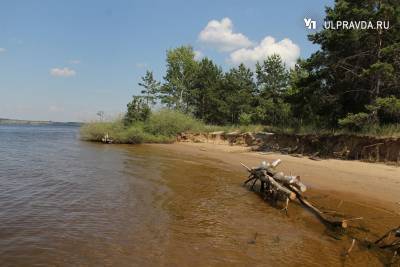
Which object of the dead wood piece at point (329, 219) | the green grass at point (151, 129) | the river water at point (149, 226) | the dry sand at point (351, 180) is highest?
the green grass at point (151, 129)

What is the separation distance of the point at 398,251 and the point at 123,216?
6153 mm

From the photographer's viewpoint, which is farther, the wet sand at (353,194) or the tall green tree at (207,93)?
the tall green tree at (207,93)

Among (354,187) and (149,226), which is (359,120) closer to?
(354,187)

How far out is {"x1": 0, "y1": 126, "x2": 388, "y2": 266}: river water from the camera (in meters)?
6.31

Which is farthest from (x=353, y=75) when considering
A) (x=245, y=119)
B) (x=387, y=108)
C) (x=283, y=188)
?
(x=245, y=119)

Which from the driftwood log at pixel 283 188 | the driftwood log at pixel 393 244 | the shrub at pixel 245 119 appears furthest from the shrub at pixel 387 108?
the shrub at pixel 245 119

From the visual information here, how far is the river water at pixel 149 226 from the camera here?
20.7 feet

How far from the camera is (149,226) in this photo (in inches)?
318

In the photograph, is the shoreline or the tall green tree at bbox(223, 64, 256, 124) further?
the tall green tree at bbox(223, 64, 256, 124)

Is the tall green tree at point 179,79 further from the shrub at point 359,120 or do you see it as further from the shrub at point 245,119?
the shrub at point 359,120

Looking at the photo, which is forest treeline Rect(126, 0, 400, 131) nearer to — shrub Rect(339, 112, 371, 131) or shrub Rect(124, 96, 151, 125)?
shrub Rect(339, 112, 371, 131)

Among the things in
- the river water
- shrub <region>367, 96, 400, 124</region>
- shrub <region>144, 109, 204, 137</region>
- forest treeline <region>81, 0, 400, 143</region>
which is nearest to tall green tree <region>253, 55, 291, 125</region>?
forest treeline <region>81, 0, 400, 143</region>

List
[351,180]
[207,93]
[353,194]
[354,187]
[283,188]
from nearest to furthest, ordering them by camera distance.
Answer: [283,188] < [353,194] < [354,187] < [351,180] < [207,93]

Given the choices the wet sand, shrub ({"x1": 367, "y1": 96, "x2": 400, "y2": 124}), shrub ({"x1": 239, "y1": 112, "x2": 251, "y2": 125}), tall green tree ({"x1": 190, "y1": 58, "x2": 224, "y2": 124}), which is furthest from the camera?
tall green tree ({"x1": 190, "y1": 58, "x2": 224, "y2": 124})
